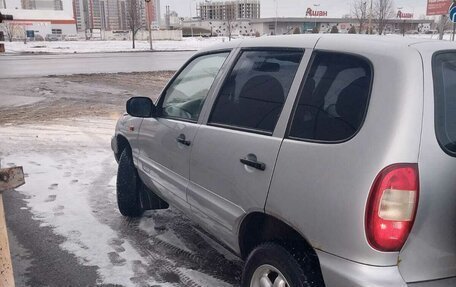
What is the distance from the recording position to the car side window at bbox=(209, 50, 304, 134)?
2676 millimetres

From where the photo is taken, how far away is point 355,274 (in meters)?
2.06

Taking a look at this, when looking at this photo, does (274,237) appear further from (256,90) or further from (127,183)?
(127,183)

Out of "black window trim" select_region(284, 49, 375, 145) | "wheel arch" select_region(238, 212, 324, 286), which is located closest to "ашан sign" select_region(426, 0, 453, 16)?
"black window trim" select_region(284, 49, 375, 145)

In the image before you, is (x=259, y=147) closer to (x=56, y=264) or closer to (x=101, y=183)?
(x=56, y=264)

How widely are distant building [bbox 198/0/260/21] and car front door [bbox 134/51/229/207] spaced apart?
116 meters

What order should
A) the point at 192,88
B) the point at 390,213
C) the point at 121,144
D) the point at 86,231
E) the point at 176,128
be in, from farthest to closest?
1. the point at 121,144
2. the point at 86,231
3. the point at 192,88
4. the point at 176,128
5. the point at 390,213

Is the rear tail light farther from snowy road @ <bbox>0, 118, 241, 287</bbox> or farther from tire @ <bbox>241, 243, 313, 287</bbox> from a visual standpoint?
snowy road @ <bbox>0, 118, 241, 287</bbox>

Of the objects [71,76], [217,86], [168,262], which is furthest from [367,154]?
[71,76]

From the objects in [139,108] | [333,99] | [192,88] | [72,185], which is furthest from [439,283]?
[72,185]

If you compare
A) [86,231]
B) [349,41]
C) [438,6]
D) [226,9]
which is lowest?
[86,231]

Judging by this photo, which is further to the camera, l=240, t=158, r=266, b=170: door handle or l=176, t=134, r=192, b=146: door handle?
l=176, t=134, r=192, b=146: door handle

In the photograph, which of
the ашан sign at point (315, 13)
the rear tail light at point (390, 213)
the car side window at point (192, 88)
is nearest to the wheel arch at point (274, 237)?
the rear tail light at point (390, 213)

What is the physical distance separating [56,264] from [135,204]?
1110 mm

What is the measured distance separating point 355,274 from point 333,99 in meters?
0.85
